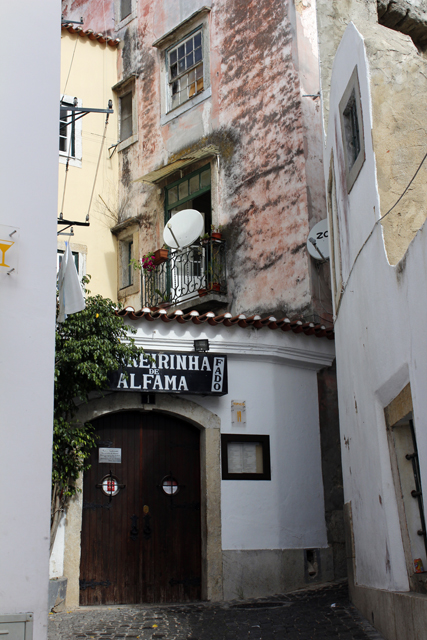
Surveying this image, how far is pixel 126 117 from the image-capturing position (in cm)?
1617

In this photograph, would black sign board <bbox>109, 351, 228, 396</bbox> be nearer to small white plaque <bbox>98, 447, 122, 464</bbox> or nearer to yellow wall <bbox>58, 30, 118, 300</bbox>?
small white plaque <bbox>98, 447, 122, 464</bbox>

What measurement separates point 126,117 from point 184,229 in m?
4.34

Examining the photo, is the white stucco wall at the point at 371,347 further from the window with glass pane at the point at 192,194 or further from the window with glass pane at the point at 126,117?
the window with glass pane at the point at 126,117

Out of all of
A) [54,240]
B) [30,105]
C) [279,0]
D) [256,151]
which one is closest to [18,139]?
[30,105]

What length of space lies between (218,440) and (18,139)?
471 centimetres

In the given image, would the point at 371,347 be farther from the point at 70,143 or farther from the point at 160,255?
the point at 70,143

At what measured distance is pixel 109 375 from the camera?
920cm

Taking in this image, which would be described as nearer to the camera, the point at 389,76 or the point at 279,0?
the point at 389,76

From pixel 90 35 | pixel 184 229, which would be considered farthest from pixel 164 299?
pixel 90 35

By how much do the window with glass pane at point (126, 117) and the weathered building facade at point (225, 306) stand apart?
0.11ft

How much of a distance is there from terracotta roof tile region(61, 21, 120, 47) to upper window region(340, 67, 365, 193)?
868 centimetres

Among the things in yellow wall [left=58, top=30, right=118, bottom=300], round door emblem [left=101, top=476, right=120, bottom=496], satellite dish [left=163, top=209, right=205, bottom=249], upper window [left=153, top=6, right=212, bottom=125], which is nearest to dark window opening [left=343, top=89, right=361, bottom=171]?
round door emblem [left=101, top=476, right=120, bottom=496]

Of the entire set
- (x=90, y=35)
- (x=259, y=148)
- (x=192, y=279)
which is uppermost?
(x=90, y=35)

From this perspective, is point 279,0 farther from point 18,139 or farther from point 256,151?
point 18,139
